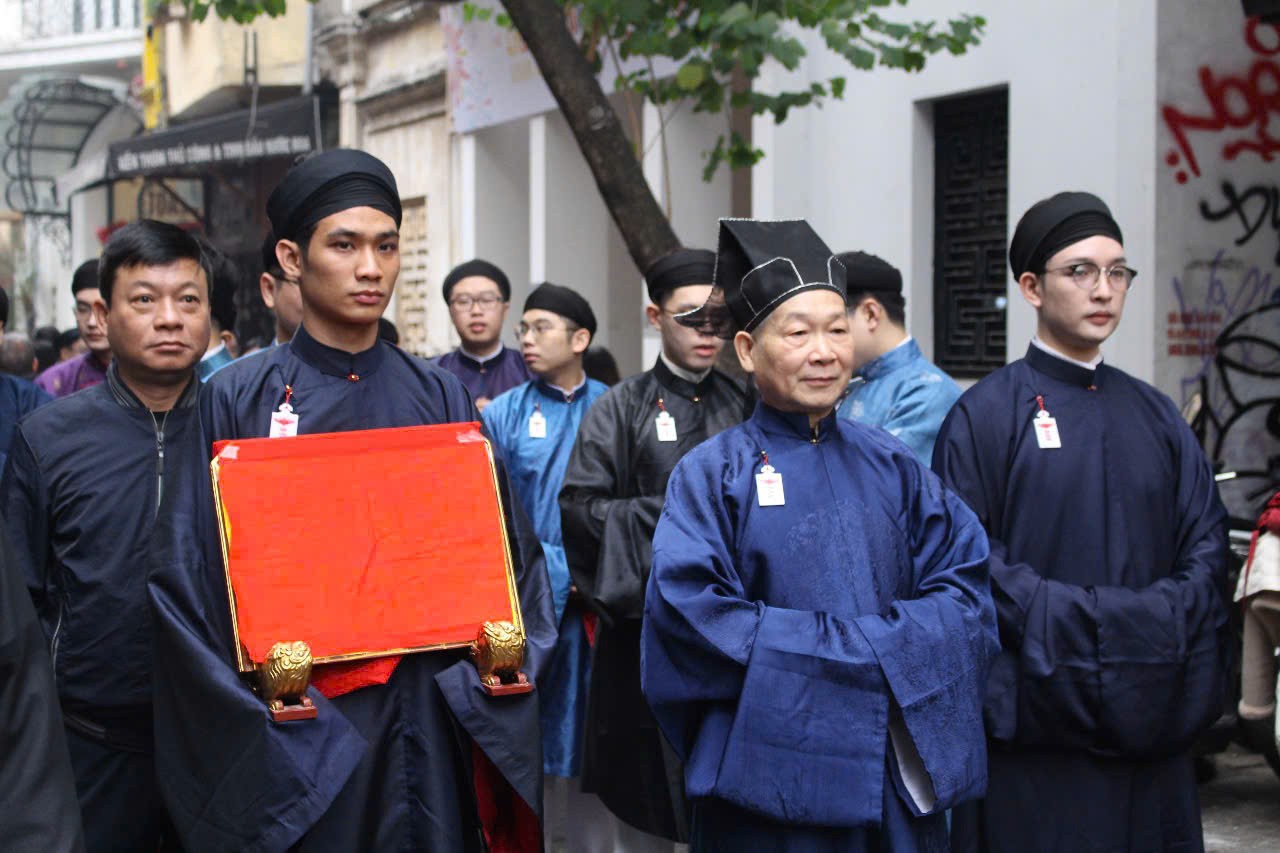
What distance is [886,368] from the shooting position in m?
5.44

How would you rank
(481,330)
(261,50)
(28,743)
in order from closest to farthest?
1. (28,743)
2. (481,330)
3. (261,50)

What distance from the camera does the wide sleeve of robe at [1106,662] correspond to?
4.09 m

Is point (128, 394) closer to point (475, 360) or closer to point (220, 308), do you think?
point (220, 308)

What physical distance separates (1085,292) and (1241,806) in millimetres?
3325

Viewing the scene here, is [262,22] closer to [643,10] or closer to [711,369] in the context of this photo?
[643,10]

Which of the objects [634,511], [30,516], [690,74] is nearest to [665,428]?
[634,511]

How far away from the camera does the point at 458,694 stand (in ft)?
11.4

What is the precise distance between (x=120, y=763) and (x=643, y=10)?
4.72 meters

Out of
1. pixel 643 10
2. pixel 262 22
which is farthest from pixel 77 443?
pixel 262 22

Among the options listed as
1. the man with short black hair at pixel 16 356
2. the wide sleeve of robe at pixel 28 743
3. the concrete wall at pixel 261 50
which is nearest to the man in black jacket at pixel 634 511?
the wide sleeve of robe at pixel 28 743

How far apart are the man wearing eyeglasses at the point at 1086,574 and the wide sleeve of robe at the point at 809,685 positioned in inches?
26.6

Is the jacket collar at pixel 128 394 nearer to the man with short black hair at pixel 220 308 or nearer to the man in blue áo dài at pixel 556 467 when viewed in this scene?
the man with short black hair at pixel 220 308

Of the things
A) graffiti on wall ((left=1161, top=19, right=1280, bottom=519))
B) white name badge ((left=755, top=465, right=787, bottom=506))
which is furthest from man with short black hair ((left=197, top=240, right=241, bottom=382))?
graffiti on wall ((left=1161, top=19, right=1280, bottom=519))

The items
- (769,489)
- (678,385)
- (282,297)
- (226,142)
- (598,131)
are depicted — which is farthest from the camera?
(226,142)
